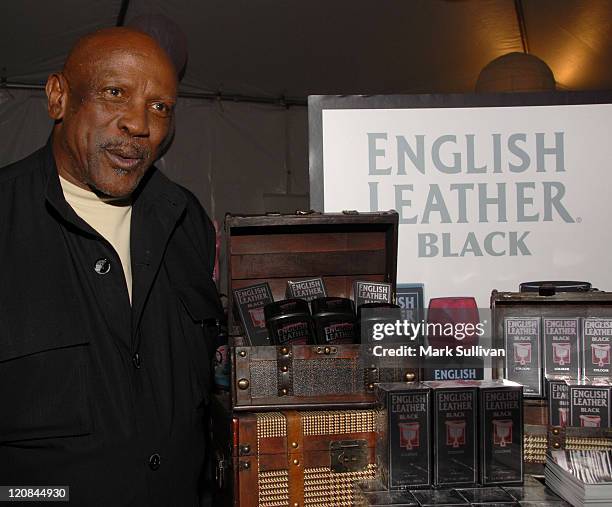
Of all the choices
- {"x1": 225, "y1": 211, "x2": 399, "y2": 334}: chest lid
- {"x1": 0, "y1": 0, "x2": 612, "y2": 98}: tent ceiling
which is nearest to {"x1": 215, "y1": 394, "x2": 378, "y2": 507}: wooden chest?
{"x1": 225, "y1": 211, "x2": 399, "y2": 334}: chest lid

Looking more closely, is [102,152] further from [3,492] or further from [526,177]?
[526,177]

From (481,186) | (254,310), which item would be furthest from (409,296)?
(254,310)

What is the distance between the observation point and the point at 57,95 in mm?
1680

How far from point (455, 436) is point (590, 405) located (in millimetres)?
353

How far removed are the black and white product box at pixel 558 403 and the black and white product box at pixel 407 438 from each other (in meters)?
0.33

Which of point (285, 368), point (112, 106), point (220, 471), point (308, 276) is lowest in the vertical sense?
point (220, 471)

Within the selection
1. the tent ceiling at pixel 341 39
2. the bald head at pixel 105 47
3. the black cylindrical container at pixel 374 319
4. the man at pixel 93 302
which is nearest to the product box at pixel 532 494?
the black cylindrical container at pixel 374 319

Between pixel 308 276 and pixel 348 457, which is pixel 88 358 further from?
pixel 308 276

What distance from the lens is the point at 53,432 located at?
158 centimetres

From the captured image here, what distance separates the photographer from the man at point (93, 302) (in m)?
1.58

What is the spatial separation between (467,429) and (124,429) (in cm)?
77

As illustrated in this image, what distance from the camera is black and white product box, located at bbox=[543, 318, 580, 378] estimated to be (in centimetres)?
186

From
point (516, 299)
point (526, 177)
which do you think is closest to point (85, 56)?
point (516, 299)

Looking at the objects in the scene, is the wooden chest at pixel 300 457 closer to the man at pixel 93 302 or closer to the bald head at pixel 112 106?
the man at pixel 93 302
